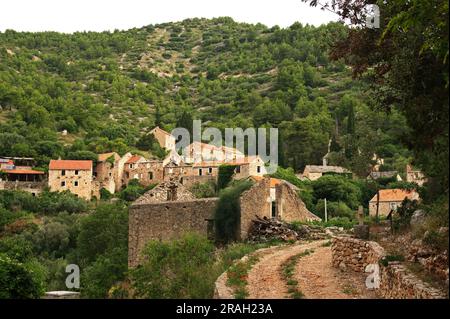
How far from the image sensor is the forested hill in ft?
271

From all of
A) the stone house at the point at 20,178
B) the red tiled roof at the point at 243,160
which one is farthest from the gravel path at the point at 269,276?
the stone house at the point at 20,178

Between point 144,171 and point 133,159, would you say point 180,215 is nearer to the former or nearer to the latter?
point 144,171

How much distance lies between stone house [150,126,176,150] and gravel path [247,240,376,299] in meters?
77.5

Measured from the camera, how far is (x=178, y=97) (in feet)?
502

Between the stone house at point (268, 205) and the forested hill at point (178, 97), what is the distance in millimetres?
2646

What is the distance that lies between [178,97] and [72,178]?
7916 centimetres

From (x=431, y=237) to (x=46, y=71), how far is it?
158397 millimetres

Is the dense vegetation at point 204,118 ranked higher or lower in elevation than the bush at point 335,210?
higher

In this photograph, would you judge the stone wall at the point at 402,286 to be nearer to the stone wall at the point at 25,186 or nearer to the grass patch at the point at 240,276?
the grass patch at the point at 240,276

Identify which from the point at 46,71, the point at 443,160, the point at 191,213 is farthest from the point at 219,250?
the point at 46,71

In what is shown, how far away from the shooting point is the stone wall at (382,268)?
31.0 feet

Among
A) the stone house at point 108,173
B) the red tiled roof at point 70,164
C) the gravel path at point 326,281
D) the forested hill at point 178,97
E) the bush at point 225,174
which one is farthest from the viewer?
the forested hill at point 178,97

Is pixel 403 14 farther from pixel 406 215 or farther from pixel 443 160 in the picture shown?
pixel 406 215

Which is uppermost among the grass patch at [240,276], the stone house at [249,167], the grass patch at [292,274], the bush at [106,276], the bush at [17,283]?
the stone house at [249,167]
